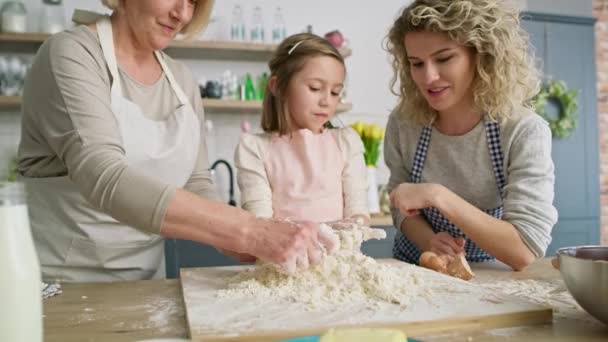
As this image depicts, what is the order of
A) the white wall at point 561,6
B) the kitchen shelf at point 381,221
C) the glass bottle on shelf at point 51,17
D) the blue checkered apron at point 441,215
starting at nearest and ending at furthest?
the blue checkered apron at point 441,215, the kitchen shelf at point 381,221, the glass bottle on shelf at point 51,17, the white wall at point 561,6

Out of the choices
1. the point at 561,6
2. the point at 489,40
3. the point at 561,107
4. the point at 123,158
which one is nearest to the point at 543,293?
the point at 489,40

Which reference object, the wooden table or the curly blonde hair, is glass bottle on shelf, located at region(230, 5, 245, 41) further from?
the wooden table

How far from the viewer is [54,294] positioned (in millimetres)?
1075

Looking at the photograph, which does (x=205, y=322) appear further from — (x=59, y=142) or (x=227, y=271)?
(x=59, y=142)

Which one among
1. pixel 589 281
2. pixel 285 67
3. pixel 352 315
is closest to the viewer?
pixel 589 281

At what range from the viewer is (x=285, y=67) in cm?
174

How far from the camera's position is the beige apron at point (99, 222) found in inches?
52.7

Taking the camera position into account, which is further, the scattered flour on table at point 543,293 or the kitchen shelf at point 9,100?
the kitchen shelf at point 9,100

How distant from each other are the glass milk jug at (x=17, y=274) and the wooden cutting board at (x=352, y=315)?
0.86ft

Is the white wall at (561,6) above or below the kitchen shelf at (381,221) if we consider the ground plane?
above

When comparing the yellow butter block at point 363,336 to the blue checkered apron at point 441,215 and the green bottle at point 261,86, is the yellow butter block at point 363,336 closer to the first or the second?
the blue checkered apron at point 441,215

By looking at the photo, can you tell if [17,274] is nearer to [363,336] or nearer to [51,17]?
[363,336]

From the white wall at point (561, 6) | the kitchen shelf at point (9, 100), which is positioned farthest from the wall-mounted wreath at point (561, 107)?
the kitchen shelf at point (9, 100)

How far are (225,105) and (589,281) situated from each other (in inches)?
107
